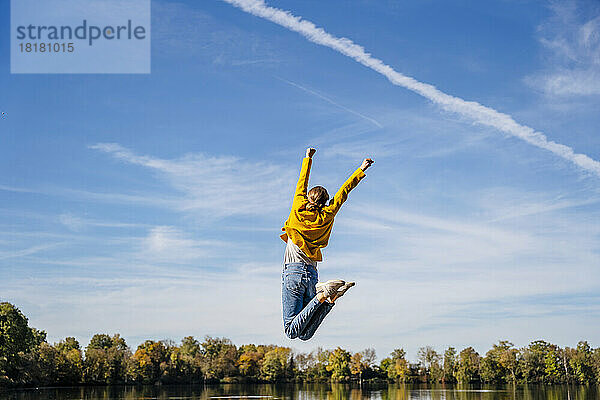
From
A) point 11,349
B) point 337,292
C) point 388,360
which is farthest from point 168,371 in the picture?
point 337,292

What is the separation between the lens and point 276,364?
217 feet

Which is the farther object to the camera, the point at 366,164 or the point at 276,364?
the point at 276,364

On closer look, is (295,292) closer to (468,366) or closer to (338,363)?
(338,363)

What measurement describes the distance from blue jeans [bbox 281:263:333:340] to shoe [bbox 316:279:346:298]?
0.92 feet

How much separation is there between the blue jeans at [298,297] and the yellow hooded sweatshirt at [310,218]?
18 cm

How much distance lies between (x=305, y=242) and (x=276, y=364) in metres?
62.4

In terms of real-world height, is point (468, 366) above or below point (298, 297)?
below

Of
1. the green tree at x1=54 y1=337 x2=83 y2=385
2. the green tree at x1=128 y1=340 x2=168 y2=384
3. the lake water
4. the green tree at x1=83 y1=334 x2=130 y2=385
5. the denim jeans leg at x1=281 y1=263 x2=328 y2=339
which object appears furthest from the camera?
the green tree at x1=128 y1=340 x2=168 y2=384

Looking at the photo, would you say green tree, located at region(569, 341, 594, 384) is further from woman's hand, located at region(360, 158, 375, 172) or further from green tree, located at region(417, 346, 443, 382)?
woman's hand, located at region(360, 158, 375, 172)

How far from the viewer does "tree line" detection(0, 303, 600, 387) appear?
57.2 meters

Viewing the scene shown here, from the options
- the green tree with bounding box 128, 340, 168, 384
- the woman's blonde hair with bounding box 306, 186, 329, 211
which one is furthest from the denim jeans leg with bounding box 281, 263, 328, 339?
the green tree with bounding box 128, 340, 168, 384

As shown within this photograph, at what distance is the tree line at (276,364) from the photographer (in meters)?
57.2

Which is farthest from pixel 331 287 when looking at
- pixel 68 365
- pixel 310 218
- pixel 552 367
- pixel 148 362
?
pixel 552 367

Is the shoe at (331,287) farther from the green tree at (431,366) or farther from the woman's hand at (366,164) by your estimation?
the green tree at (431,366)
